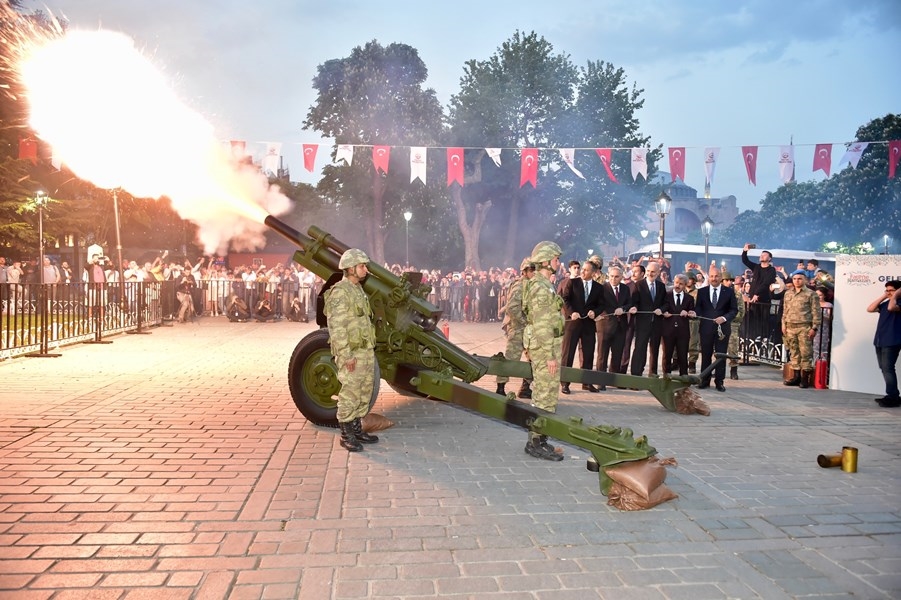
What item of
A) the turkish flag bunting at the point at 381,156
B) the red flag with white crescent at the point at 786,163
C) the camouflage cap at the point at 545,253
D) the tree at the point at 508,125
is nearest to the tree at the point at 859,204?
the tree at the point at 508,125

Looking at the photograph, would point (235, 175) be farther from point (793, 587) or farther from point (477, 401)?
point (793, 587)

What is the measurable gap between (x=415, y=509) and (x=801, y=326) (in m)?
8.57

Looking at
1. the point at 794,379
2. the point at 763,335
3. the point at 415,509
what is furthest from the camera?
the point at 763,335

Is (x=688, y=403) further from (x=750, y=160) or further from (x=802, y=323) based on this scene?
(x=750, y=160)

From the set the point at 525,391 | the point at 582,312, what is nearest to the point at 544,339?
the point at 525,391

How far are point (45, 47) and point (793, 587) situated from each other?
1432 cm

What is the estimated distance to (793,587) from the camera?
150 inches

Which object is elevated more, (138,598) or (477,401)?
(477,401)

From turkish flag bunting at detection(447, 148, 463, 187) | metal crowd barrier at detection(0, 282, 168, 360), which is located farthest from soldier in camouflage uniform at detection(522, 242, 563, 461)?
turkish flag bunting at detection(447, 148, 463, 187)

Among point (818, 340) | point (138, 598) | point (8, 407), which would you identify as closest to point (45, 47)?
point (8, 407)

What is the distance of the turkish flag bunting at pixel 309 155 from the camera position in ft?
73.1

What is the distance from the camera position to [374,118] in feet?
129

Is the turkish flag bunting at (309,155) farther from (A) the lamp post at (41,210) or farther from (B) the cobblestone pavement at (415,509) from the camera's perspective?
(B) the cobblestone pavement at (415,509)

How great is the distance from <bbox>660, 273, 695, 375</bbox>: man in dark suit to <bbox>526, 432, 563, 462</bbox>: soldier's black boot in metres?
4.75
